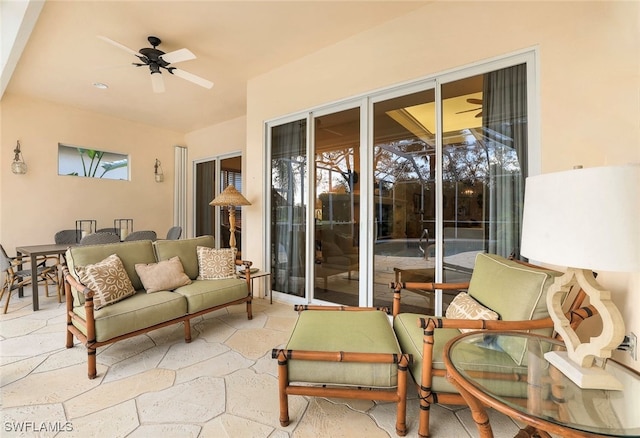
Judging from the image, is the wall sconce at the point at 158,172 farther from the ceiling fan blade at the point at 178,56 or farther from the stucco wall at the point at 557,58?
the stucco wall at the point at 557,58

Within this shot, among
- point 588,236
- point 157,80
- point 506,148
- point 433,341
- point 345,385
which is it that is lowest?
point 345,385

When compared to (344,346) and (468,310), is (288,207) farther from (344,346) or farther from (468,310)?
(468,310)

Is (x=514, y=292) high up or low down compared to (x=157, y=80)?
down

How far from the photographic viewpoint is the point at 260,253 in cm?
409

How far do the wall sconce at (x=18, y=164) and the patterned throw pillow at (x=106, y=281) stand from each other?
3470mm

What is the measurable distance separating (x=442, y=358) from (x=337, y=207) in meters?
2.24

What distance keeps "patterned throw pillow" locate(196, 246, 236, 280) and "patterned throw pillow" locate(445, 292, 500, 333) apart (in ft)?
7.56

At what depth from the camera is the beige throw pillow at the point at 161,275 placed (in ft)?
8.85

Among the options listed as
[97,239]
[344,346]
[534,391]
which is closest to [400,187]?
[344,346]

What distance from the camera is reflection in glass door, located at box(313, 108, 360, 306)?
331cm

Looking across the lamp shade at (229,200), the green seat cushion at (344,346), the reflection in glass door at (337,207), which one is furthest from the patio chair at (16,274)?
the green seat cushion at (344,346)

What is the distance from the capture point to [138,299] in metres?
2.45

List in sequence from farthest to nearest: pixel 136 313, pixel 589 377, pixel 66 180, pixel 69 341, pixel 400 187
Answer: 1. pixel 66 180
2. pixel 400 187
3. pixel 69 341
4. pixel 136 313
5. pixel 589 377

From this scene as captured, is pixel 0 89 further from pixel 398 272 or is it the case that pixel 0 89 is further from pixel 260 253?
pixel 398 272
